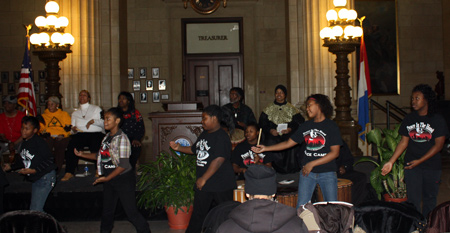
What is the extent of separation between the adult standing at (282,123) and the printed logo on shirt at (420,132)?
305cm

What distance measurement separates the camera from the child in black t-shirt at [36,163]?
5516mm

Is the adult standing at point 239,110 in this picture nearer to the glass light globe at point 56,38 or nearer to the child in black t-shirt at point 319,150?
the child in black t-shirt at point 319,150

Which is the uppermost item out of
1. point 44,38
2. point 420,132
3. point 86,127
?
point 44,38

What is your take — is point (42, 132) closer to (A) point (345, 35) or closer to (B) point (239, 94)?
(B) point (239, 94)

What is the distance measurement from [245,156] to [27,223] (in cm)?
391

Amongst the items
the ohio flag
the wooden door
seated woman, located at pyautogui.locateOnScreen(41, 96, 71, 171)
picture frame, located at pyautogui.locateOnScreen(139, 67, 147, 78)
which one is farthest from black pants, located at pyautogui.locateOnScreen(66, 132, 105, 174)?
the wooden door

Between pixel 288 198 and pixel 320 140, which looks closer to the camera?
pixel 320 140

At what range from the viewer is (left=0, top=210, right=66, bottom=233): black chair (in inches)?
130

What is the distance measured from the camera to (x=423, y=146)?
5.29 metres

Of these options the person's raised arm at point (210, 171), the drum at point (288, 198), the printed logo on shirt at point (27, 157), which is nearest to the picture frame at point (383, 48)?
the drum at point (288, 198)

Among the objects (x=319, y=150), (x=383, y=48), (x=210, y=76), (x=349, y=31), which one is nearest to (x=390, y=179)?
(x=319, y=150)

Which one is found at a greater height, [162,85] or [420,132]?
[162,85]

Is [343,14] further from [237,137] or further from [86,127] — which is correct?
[86,127]

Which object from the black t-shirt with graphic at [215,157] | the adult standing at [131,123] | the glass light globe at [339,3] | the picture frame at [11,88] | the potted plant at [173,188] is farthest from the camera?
the picture frame at [11,88]
